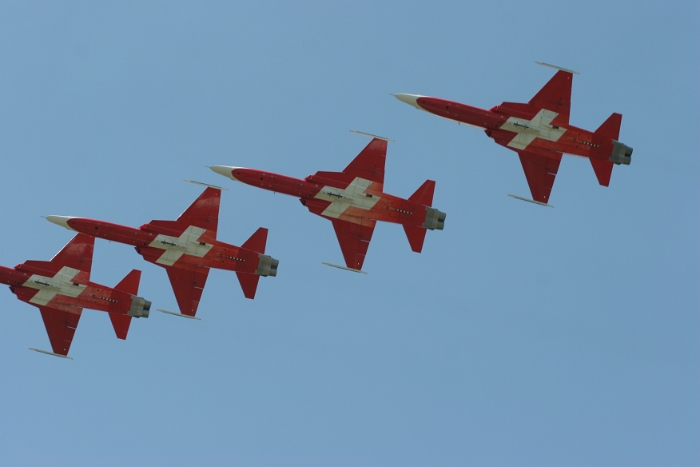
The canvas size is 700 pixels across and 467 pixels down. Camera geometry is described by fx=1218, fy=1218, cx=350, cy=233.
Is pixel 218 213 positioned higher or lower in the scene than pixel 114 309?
higher

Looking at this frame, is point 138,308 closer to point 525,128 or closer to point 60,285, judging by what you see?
point 60,285

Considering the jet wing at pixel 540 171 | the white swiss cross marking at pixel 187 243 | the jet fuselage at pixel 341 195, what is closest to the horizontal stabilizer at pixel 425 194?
the jet fuselage at pixel 341 195

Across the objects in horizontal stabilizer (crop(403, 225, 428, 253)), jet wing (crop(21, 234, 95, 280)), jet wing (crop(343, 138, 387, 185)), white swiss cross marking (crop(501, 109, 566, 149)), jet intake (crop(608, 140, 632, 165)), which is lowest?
jet wing (crop(21, 234, 95, 280))

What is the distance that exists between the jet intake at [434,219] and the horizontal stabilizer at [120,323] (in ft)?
71.4

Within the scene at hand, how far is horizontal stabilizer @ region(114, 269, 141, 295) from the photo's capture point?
279 feet

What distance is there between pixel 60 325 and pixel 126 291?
542 cm

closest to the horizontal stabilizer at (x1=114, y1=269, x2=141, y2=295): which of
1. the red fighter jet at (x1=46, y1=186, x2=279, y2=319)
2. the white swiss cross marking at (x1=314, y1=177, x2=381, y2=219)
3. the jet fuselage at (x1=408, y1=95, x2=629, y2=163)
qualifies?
the red fighter jet at (x1=46, y1=186, x2=279, y2=319)

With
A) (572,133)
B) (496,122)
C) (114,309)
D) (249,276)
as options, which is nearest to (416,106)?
(496,122)

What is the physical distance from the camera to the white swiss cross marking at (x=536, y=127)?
81.9 metres

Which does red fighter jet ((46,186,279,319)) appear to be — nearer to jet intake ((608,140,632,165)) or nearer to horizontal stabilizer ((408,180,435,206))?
horizontal stabilizer ((408,180,435,206))

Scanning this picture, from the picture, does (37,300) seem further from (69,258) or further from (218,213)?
(218,213)

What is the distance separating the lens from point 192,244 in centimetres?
8375

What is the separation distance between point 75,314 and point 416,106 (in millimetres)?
27992

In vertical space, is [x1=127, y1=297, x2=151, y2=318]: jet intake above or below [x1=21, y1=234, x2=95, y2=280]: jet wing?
below
